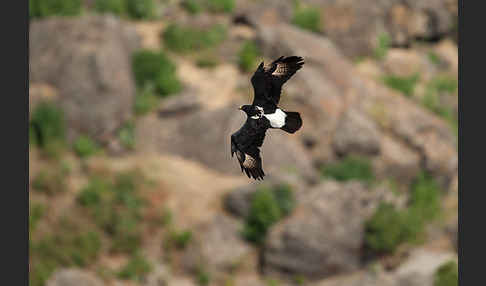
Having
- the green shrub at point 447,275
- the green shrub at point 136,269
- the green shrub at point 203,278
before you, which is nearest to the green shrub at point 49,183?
the green shrub at point 136,269

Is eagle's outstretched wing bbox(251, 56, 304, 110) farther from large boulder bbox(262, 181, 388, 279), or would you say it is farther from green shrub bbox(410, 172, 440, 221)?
green shrub bbox(410, 172, 440, 221)

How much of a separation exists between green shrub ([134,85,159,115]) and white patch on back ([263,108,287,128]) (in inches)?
616

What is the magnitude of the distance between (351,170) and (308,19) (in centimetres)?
719

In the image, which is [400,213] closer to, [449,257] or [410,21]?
[449,257]

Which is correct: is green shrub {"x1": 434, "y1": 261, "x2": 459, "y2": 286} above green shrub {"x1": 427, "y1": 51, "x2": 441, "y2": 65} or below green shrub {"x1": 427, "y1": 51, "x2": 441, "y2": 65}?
below

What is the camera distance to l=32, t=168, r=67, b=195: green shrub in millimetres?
22844

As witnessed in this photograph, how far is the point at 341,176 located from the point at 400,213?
2.78 metres

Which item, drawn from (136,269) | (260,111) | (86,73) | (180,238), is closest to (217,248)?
(180,238)

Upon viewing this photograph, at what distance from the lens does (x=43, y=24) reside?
25766 mm

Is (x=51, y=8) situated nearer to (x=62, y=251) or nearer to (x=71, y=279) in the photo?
(x=62, y=251)

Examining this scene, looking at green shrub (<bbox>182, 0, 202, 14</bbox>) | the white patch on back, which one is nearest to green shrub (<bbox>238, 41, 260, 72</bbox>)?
green shrub (<bbox>182, 0, 202, 14</bbox>)

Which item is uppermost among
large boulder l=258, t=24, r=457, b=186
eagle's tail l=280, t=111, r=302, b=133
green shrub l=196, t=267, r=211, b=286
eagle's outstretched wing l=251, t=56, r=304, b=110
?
large boulder l=258, t=24, r=457, b=186

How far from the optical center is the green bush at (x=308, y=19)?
29.4 m

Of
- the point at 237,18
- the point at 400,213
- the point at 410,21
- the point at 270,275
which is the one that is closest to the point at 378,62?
the point at 410,21
